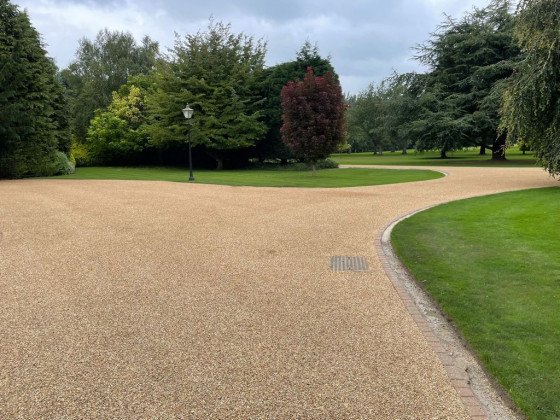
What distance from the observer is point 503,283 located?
502 cm

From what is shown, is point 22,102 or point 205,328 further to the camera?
point 22,102

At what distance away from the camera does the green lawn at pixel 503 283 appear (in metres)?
3.03

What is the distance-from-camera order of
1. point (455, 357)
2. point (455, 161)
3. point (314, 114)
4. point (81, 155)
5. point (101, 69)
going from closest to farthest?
point (455, 357)
point (314, 114)
point (455, 161)
point (81, 155)
point (101, 69)

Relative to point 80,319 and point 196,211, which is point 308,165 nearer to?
point 196,211

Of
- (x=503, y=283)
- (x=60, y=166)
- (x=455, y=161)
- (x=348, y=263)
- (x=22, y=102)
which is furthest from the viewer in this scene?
(x=455, y=161)

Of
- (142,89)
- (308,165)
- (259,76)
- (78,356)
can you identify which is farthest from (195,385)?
(142,89)

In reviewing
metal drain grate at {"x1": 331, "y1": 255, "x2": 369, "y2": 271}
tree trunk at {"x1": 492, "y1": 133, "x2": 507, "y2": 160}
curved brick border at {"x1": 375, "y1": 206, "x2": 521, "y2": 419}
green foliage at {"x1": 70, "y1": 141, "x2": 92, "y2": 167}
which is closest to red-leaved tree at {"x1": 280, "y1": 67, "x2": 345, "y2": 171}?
metal drain grate at {"x1": 331, "y1": 255, "x2": 369, "y2": 271}

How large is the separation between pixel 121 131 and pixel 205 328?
30902 mm

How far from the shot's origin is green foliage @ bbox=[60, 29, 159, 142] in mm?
36375

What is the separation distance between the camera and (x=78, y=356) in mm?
3340

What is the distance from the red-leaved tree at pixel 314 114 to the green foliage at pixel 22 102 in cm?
1177

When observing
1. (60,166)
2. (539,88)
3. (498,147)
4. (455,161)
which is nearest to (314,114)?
(539,88)

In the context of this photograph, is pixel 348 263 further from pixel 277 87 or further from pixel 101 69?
pixel 101 69

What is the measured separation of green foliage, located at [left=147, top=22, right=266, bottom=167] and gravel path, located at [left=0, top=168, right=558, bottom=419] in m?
19.6
